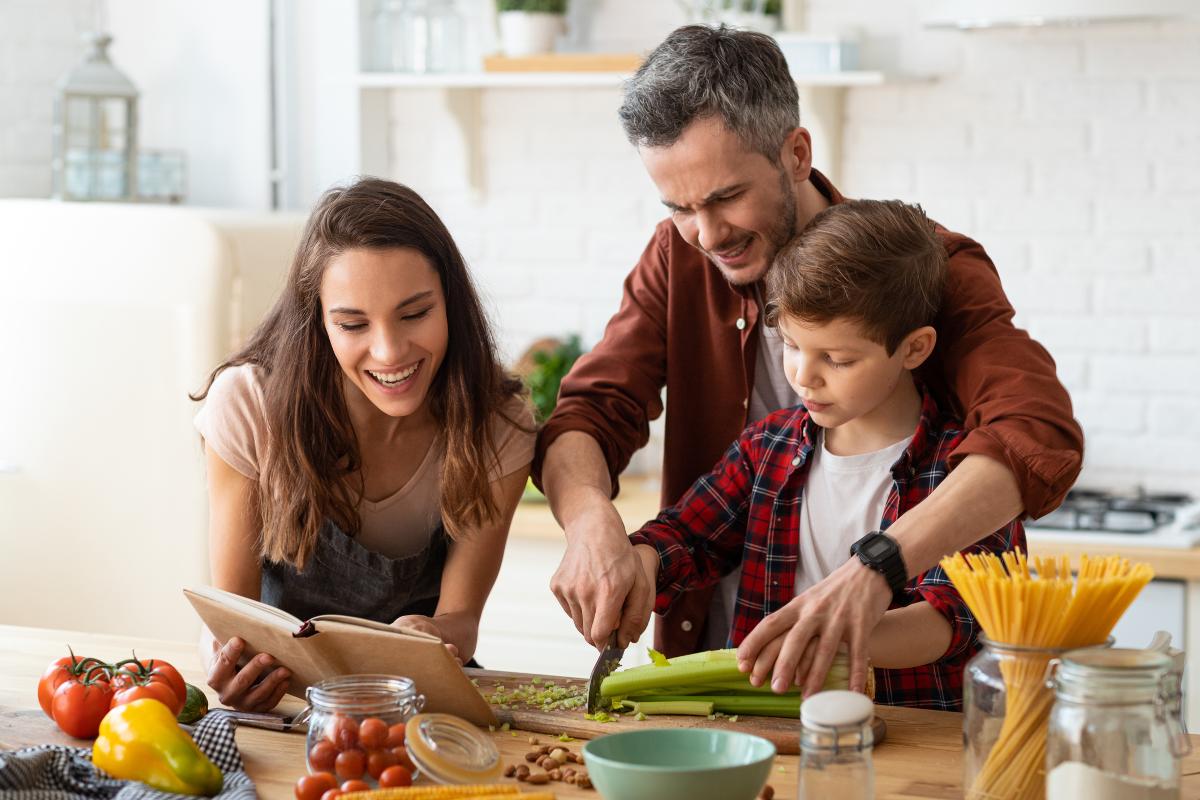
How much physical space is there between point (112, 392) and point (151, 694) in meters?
1.85

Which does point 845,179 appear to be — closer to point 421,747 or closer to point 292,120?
point 292,120

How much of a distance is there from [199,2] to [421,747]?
10.7ft

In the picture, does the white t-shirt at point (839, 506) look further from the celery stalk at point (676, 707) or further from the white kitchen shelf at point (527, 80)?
the white kitchen shelf at point (527, 80)

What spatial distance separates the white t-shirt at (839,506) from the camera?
82.4 inches

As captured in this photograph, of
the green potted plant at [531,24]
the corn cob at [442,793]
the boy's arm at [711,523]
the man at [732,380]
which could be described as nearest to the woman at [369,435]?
the man at [732,380]

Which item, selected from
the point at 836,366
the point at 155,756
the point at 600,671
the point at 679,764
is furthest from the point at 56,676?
the point at 836,366

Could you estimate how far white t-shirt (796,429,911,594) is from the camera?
2092 millimetres

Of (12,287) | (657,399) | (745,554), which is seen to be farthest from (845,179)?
(12,287)

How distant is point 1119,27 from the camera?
3.46m

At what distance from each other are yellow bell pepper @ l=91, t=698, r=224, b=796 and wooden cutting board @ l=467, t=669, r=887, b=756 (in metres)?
0.39

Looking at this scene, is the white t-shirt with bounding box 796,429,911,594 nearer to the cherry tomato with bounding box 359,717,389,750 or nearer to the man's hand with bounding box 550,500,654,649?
the man's hand with bounding box 550,500,654,649

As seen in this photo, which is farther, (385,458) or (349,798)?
(385,458)

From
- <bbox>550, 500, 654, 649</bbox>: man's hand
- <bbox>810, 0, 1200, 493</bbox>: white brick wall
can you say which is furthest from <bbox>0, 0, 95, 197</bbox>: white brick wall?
<bbox>550, 500, 654, 649</bbox>: man's hand

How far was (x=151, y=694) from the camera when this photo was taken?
1694 millimetres
